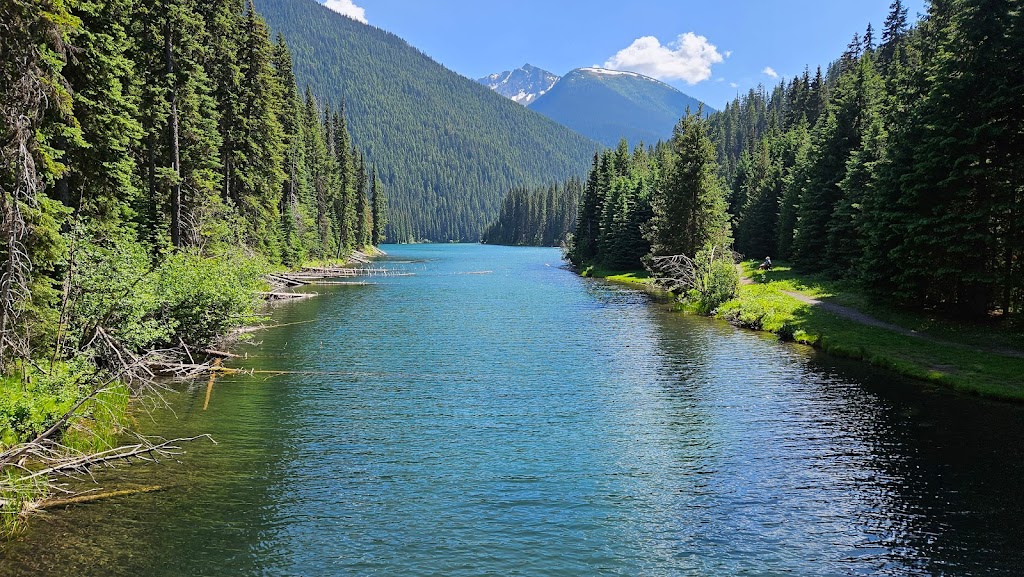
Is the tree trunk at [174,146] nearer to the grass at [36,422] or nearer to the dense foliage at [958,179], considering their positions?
the grass at [36,422]

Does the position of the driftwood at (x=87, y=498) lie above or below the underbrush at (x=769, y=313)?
below

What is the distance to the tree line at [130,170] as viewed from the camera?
46.2 feet

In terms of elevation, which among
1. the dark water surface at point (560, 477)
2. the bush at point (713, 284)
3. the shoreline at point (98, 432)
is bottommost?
the dark water surface at point (560, 477)

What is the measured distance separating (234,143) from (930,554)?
46892 millimetres

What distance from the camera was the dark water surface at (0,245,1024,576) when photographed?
10.8 m

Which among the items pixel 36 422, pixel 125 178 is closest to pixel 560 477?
pixel 36 422

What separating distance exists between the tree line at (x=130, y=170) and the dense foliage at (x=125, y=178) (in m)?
0.07

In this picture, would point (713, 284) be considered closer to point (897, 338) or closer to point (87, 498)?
point (897, 338)

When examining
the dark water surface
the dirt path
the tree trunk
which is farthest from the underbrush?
the tree trunk

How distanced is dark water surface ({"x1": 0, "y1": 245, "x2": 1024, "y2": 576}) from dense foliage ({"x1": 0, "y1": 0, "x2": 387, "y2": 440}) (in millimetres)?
3153

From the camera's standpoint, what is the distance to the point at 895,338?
2784cm

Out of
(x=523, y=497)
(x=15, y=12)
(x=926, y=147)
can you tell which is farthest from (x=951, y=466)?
(x=15, y=12)

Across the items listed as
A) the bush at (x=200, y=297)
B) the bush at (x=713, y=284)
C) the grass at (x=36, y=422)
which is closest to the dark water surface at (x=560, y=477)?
the grass at (x=36, y=422)

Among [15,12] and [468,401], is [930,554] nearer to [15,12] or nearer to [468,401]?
[468,401]
